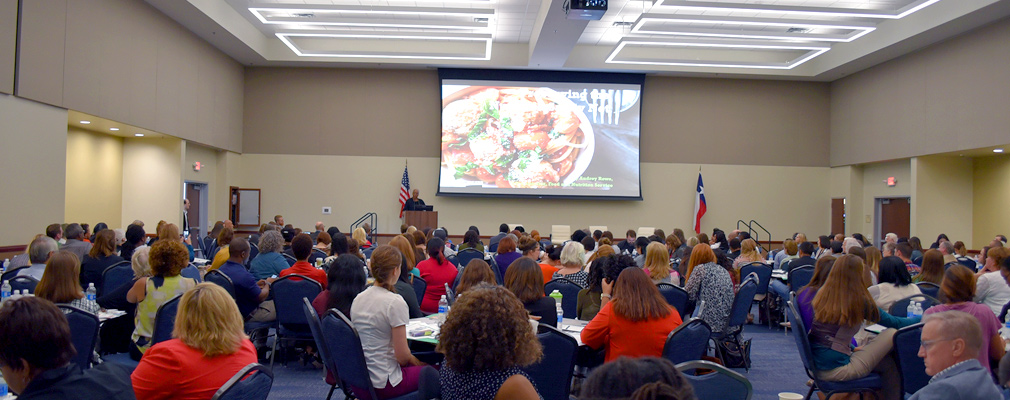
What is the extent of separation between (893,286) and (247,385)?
15.5 ft

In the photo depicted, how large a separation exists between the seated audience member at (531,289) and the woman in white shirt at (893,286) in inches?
104

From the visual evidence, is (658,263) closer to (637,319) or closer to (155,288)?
(637,319)

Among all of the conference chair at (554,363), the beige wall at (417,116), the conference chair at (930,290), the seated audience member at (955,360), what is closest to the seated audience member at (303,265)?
the conference chair at (554,363)

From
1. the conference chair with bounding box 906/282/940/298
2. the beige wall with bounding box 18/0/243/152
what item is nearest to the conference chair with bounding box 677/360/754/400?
the conference chair with bounding box 906/282/940/298

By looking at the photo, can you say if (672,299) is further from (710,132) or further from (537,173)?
(710,132)

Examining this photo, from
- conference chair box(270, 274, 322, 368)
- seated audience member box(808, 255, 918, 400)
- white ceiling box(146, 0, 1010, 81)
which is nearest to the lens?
seated audience member box(808, 255, 918, 400)

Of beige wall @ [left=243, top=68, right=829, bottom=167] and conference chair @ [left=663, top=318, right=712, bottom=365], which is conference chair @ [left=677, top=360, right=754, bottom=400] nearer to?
conference chair @ [left=663, top=318, right=712, bottom=365]

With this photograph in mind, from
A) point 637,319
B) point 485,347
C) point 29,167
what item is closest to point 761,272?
point 637,319

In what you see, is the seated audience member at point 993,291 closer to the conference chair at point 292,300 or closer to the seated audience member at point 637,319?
the seated audience member at point 637,319

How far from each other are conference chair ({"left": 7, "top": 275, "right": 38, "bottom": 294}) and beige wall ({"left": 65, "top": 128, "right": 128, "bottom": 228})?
24.6 ft

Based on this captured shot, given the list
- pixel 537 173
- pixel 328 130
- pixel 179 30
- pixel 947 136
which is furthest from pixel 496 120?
pixel 947 136

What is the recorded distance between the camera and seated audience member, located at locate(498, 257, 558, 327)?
13.8 feet

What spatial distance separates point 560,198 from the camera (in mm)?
15992

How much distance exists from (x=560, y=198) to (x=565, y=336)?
12.7 m
